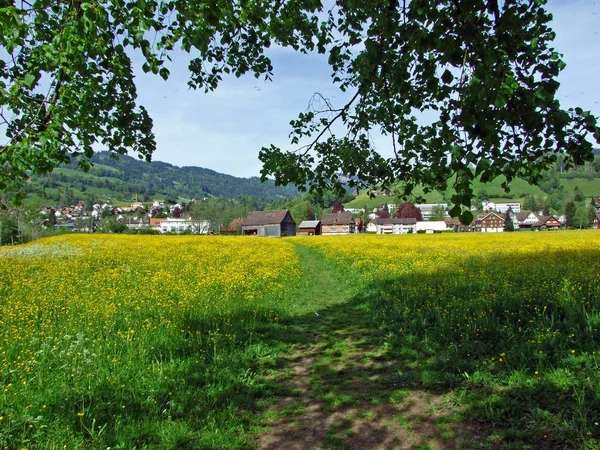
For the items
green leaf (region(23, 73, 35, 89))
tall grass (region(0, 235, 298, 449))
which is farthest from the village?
green leaf (region(23, 73, 35, 89))

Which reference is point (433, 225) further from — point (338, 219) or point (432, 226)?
point (338, 219)

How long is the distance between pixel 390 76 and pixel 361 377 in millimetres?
4436

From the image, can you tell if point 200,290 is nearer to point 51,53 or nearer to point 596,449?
point 51,53

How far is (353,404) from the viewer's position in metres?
4.44

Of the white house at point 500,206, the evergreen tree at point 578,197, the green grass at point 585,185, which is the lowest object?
the white house at point 500,206

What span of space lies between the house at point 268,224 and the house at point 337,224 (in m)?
21.4

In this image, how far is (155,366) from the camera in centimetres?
518

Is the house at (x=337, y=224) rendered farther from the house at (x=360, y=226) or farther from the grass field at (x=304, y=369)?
the grass field at (x=304, y=369)

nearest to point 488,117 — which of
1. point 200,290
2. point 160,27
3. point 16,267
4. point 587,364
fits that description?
point 587,364

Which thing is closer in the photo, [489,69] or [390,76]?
[489,69]

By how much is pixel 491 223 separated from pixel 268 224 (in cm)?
8389

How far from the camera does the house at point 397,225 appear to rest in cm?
12331

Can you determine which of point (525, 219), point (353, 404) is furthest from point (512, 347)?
point (525, 219)

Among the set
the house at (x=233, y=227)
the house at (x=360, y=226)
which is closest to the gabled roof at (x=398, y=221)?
the house at (x=360, y=226)
